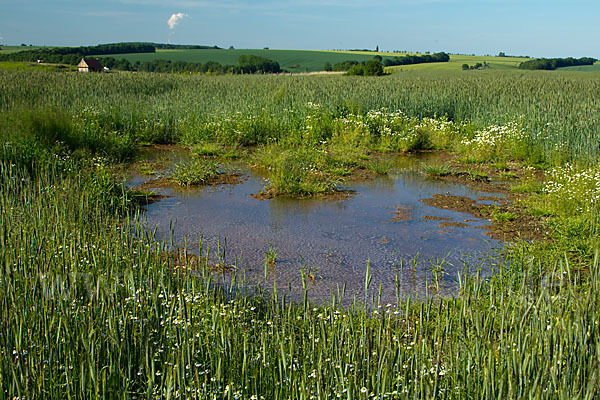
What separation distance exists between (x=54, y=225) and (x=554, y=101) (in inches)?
547

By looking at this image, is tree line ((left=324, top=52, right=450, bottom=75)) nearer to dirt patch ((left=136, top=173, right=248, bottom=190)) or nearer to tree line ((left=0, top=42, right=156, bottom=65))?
tree line ((left=0, top=42, right=156, bottom=65))

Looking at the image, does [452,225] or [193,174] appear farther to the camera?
[193,174]

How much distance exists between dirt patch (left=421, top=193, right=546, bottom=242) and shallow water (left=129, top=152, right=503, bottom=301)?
20 cm

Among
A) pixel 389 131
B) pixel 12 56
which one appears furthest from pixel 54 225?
pixel 12 56

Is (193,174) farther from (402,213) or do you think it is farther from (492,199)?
(492,199)

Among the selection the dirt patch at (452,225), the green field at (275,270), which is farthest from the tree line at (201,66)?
the dirt patch at (452,225)

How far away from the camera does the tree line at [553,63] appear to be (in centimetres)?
5809

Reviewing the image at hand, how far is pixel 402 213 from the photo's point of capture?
336 inches

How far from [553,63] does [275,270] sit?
62.8 m

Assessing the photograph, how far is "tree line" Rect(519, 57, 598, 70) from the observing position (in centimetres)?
5809

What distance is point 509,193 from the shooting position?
32.4 ft

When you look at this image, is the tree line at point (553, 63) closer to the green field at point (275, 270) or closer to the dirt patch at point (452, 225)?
the green field at point (275, 270)

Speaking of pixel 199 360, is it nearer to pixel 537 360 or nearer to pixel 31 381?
pixel 31 381

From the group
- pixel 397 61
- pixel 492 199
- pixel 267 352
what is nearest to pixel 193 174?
pixel 492 199
